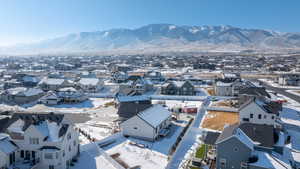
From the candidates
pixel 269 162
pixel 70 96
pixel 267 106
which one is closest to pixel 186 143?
pixel 269 162

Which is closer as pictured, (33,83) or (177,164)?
(177,164)

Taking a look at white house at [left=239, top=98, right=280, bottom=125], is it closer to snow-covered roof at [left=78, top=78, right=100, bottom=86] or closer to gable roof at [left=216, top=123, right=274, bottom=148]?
gable roof at [left=216, top=123, right=274, bottom=148]

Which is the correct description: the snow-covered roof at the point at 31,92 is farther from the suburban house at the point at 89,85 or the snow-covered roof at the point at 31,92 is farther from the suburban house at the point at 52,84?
the suburban house at the point at 89,85

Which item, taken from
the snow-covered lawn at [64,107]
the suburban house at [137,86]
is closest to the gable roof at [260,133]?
the snow-covered lawn at [64,107]

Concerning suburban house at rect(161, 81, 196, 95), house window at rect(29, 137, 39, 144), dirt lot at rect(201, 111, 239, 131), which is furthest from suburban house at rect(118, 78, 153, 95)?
house window at rect(29, 137, 39, 144)

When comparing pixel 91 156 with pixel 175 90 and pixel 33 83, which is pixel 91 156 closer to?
pixel 175 90

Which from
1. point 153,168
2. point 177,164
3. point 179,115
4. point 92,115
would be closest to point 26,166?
point 153,168

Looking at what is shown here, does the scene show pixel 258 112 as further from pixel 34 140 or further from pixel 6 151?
pixel 6 151
